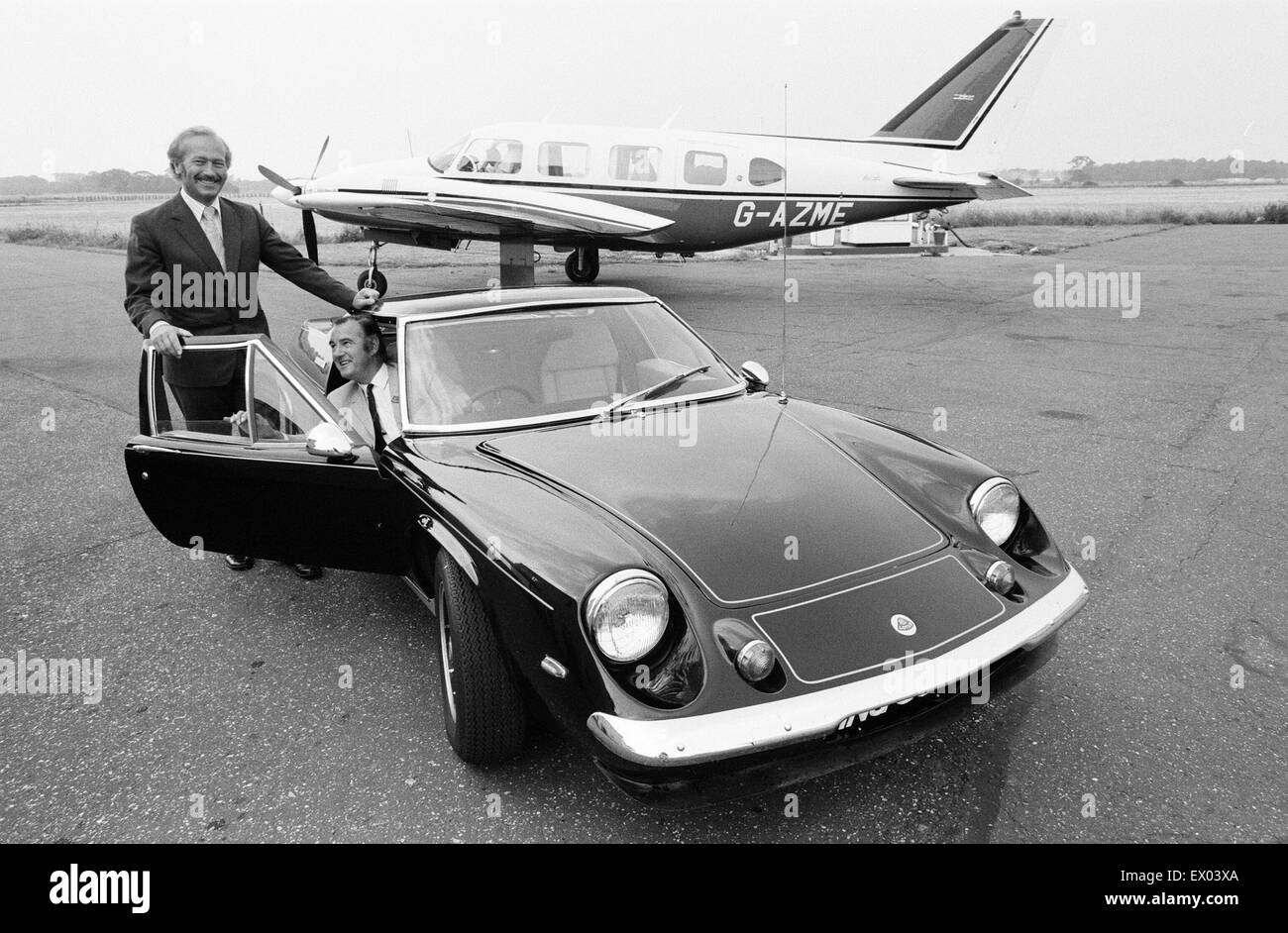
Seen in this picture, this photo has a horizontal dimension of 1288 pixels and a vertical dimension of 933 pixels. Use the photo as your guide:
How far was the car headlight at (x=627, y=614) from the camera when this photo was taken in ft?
7.50

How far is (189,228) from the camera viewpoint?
13.1 ft

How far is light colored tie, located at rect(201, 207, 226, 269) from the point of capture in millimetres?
4078

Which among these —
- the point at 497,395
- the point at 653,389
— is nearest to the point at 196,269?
the point at 497,395

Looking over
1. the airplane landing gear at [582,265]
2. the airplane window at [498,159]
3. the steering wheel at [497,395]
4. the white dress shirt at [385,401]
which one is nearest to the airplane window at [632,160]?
the airplane window at [498,159]

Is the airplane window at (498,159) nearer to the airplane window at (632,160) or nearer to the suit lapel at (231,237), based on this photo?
the airplane window at (632,160)

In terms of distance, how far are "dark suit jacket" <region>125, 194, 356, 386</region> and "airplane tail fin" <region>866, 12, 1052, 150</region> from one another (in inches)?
556

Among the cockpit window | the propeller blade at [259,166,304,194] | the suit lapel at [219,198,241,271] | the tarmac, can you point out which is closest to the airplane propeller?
the propeller blade at [259,166,304,194]

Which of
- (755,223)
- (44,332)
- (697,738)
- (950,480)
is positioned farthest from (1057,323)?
(44,332)

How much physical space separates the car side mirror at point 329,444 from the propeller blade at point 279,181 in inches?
495

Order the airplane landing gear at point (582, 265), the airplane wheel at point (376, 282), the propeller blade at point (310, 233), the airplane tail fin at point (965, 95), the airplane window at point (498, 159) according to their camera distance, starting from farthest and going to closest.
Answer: the airplane landing gear at point (582, 265)
the airplane tail fin at point (965, 95)
the airplane window at point (498, 159)
the propeller blade at point (310, 233)
the airplane wheel at point (376, 282)

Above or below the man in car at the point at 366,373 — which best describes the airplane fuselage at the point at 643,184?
above

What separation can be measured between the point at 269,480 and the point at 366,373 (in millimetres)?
611

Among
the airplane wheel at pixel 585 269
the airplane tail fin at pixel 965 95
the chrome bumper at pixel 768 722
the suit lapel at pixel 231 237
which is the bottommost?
the chrome bumper at pixel 768 722

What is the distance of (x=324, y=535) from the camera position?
3.46 meters
